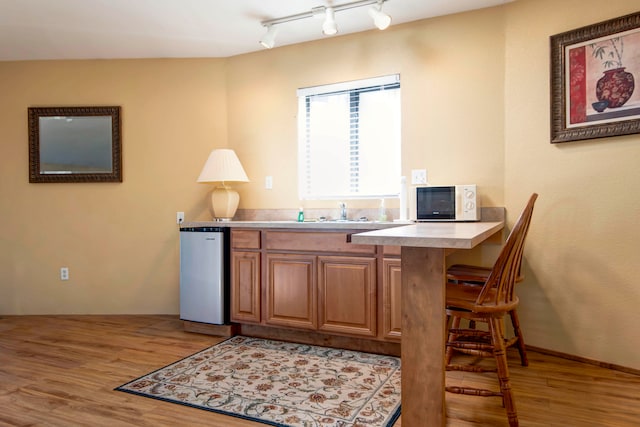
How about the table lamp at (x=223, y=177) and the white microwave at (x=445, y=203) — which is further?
the table lamp at (x=223, y=177)

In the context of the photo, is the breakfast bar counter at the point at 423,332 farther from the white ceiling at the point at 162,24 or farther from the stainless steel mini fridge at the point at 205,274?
the white ceiling at the point at 162,24

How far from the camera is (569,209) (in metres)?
2.59

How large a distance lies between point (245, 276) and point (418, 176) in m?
1.48

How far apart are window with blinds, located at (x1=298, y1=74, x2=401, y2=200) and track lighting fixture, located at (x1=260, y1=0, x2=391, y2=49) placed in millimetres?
501

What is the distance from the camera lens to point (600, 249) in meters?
2.49

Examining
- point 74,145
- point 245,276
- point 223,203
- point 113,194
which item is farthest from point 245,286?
point 74,145

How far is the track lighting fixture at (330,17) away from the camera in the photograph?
2.71 meters

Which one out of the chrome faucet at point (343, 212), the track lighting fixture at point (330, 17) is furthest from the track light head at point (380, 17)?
the chrome faucet at point (343, 212)

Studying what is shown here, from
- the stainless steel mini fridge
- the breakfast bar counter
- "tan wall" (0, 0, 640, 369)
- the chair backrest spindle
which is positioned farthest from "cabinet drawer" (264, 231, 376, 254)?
the breakfast bar counter

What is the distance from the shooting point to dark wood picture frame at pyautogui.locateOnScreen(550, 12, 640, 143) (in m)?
2.36

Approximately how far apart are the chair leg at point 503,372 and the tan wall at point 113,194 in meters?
2.72

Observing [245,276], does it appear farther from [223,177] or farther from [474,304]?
[474,304]

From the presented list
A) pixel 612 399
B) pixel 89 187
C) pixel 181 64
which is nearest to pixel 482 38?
pixel 612 399

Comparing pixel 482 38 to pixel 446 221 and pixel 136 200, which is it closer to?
pixel 446 221
